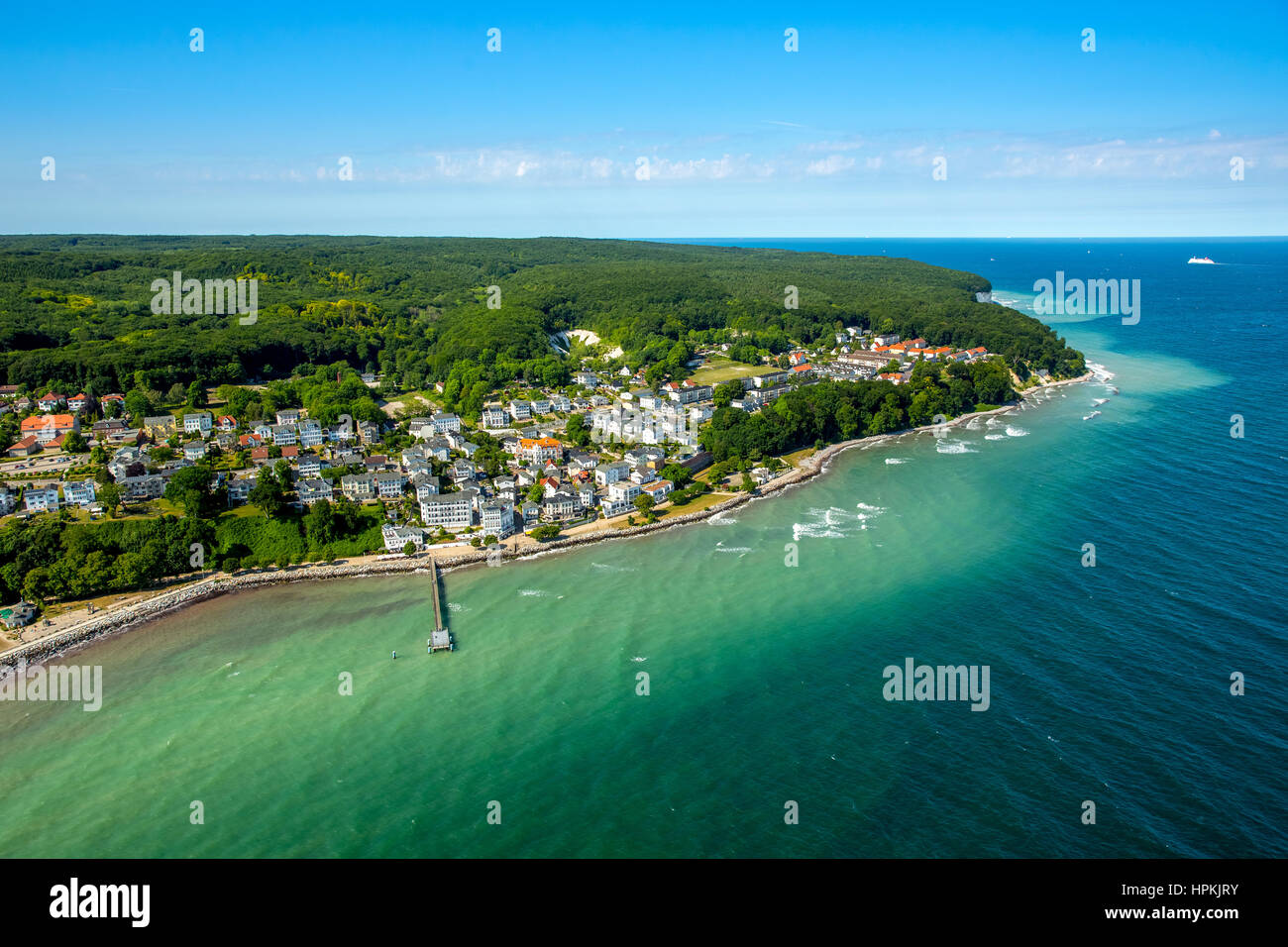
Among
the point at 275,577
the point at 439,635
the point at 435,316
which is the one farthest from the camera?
the point at 435,316

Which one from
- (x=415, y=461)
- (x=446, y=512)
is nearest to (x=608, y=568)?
(x=446, y=512)

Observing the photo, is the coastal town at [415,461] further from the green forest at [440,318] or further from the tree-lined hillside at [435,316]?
the tree-lined hillside at [435,316]

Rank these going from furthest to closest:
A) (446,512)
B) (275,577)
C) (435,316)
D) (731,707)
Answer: (435,316) < (446,512) < (275,577) < (731,707)

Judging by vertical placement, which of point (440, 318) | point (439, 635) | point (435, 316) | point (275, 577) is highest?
point (435, 316)

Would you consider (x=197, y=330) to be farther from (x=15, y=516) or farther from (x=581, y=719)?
(x=581, y=719)

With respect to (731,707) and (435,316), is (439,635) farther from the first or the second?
(435,316)

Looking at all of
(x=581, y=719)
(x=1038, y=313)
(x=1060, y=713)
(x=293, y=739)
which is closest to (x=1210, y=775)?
(x=1060, y=713)
